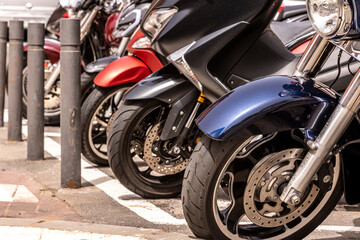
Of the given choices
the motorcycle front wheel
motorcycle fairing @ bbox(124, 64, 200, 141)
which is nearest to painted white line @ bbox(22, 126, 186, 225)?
the motorcycle front wheel

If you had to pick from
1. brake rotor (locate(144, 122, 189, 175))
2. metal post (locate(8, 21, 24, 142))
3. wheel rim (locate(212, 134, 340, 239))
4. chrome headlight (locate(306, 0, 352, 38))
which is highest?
chrome headlight (locate(306, 0, 352, 38))

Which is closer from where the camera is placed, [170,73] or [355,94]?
[355,94]

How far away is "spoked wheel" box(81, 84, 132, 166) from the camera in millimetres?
6314

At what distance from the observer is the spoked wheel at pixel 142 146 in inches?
207

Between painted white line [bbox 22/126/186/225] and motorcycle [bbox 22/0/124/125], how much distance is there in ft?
5.00

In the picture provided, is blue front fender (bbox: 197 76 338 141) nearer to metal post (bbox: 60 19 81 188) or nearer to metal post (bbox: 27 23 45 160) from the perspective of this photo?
metal post (bbox: 60 19 81 188)

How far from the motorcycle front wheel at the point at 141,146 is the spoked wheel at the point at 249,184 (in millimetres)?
1406

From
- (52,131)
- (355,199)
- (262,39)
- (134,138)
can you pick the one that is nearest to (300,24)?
(262,39)

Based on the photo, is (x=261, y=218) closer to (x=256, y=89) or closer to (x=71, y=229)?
(x=256, y=89)

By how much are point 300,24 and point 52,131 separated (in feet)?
12.7

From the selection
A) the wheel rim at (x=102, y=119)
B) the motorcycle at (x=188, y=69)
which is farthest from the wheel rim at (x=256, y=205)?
the wheel rim at (x=102, y=119)

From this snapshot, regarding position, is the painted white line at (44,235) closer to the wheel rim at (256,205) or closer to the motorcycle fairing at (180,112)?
the wheel rim at (256,205)

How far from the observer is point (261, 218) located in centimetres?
385

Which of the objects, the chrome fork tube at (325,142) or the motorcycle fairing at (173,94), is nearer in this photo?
the chrome fork tube at (325,142)
